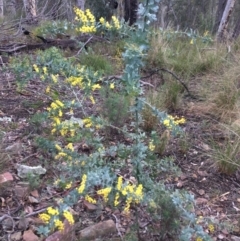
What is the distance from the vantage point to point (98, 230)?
192 centimetres

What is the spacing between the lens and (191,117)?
330cm

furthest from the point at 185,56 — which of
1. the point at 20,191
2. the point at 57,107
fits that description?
the point at 20,191

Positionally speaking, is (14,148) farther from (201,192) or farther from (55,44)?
(55,44)

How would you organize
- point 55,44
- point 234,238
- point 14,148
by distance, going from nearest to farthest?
point 234,238 → point 14,148 → point 55,44

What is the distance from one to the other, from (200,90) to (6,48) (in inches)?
83.0

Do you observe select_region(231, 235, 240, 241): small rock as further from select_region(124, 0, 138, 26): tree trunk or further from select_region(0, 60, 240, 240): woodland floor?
select_region(124, 0, 138, 26): tree trunk

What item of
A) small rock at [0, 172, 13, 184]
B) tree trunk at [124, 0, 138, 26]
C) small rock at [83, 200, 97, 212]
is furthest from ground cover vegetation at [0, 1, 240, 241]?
tree trunk at [124, 0, 138, 26]

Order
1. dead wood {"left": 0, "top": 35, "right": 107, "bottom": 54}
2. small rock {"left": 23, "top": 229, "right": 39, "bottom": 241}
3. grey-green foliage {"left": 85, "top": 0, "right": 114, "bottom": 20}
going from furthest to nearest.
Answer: grey-green foliage {"left": 85, "top": 0, "right": 114, "bottom": 20} < dead wood {"left": 0, "top": 35, "right": 107, "bottom": 54} < small rock {"left": 23, "top": 229, "right": 39, "bottom": 241}

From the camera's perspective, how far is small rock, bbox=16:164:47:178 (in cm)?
226

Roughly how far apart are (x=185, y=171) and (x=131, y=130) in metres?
0.57

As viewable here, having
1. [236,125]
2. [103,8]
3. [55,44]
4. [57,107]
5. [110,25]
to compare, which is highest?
[110,25]

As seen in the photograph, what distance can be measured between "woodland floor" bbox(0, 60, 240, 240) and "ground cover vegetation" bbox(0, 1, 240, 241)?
0.02 m

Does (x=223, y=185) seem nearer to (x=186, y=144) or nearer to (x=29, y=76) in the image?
(x=186, y=144)

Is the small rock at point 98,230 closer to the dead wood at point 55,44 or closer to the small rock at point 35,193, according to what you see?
the small rock at point 35,193
